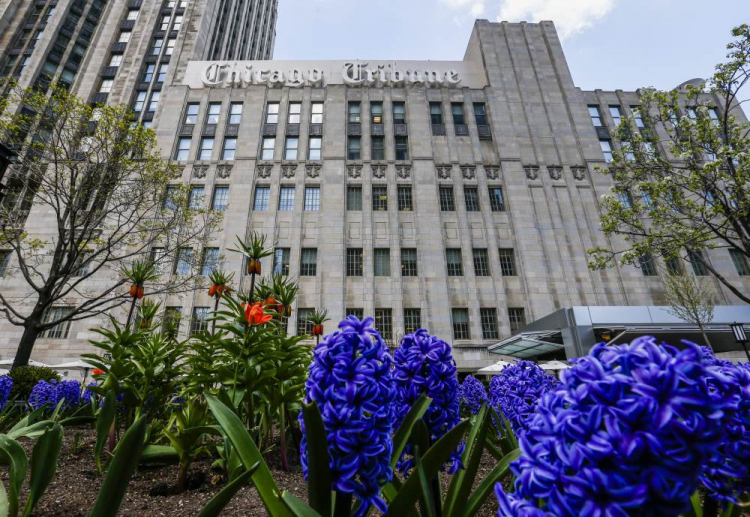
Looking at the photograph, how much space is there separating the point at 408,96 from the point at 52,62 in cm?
4702

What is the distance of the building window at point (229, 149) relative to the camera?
3306cm

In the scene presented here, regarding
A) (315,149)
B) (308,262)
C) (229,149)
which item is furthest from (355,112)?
(308,262)

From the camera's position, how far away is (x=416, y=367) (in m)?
A: 2.62

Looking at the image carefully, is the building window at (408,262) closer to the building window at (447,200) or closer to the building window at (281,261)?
the building window at (447,200)

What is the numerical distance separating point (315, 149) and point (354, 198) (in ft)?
22.7

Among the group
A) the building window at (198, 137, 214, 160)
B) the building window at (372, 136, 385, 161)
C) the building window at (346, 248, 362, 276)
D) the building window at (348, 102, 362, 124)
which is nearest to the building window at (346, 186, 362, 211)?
the building window at (372, 136, 385, 161)

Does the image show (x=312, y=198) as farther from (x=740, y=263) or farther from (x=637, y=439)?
(x=740, y=263)

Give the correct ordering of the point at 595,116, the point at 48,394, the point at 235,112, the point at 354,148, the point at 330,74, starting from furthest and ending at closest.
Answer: the point at 330,74 < the point at 595,116 < the point at 235,112 < the point at 354,148 < the point at 48,394

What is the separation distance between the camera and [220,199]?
31.3 metres

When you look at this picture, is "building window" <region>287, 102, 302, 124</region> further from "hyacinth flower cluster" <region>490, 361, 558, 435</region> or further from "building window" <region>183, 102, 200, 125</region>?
"hyacinth flower cluster" <region>490, 361, 558, 435</region>

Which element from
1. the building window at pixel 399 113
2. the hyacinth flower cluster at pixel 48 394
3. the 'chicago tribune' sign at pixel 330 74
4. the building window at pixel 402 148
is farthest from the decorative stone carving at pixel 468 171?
the hyacinth flower cluster at pixel 48 394

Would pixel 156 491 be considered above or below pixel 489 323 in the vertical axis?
below

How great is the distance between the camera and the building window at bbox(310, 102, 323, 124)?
1369 inches

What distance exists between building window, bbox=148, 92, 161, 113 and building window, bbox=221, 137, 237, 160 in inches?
465
